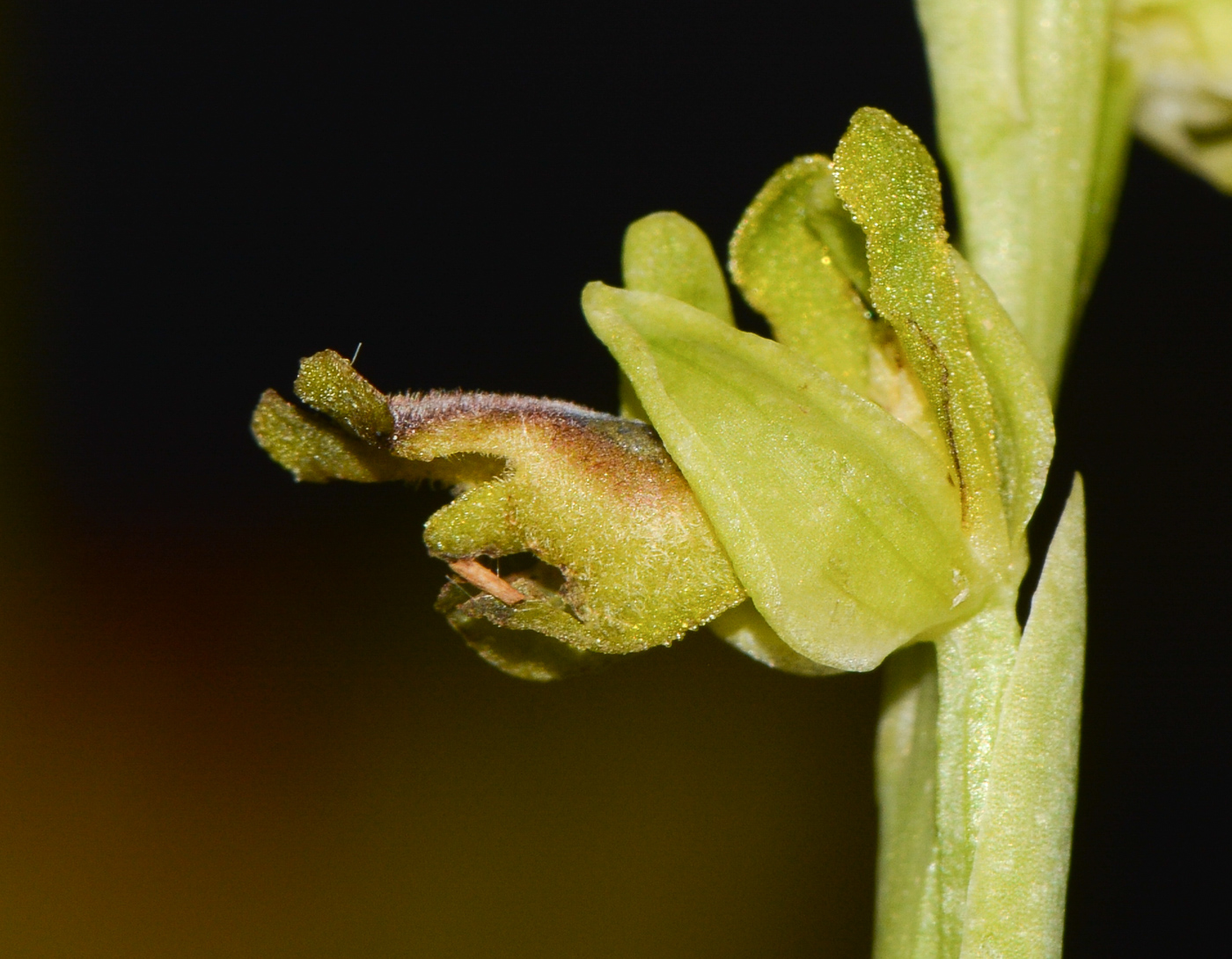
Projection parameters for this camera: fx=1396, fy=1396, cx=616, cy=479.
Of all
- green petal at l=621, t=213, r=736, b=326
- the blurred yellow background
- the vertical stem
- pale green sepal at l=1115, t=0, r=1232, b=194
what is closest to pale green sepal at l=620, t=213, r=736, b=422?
green petal at l=621, t=213, r=736, b=326

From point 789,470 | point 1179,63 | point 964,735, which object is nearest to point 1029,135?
point 1179,63

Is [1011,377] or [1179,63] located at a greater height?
[1179,63]

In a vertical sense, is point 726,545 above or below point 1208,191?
below

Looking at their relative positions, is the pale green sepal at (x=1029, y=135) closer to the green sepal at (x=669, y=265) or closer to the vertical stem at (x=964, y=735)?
the green sepal at (x=669, y=265)

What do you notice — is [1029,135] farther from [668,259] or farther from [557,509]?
[557,509]

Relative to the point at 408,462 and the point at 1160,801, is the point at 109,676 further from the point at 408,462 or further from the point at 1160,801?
the point at 1160,801

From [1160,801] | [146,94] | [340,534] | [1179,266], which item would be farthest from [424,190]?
[1160,801]

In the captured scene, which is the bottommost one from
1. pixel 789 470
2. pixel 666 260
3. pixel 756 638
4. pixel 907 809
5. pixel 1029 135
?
pixel 907 809

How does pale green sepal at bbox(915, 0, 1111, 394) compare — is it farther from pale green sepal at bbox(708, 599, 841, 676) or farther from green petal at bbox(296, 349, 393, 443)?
green petal at bbox(296, 349, 393, 443)
